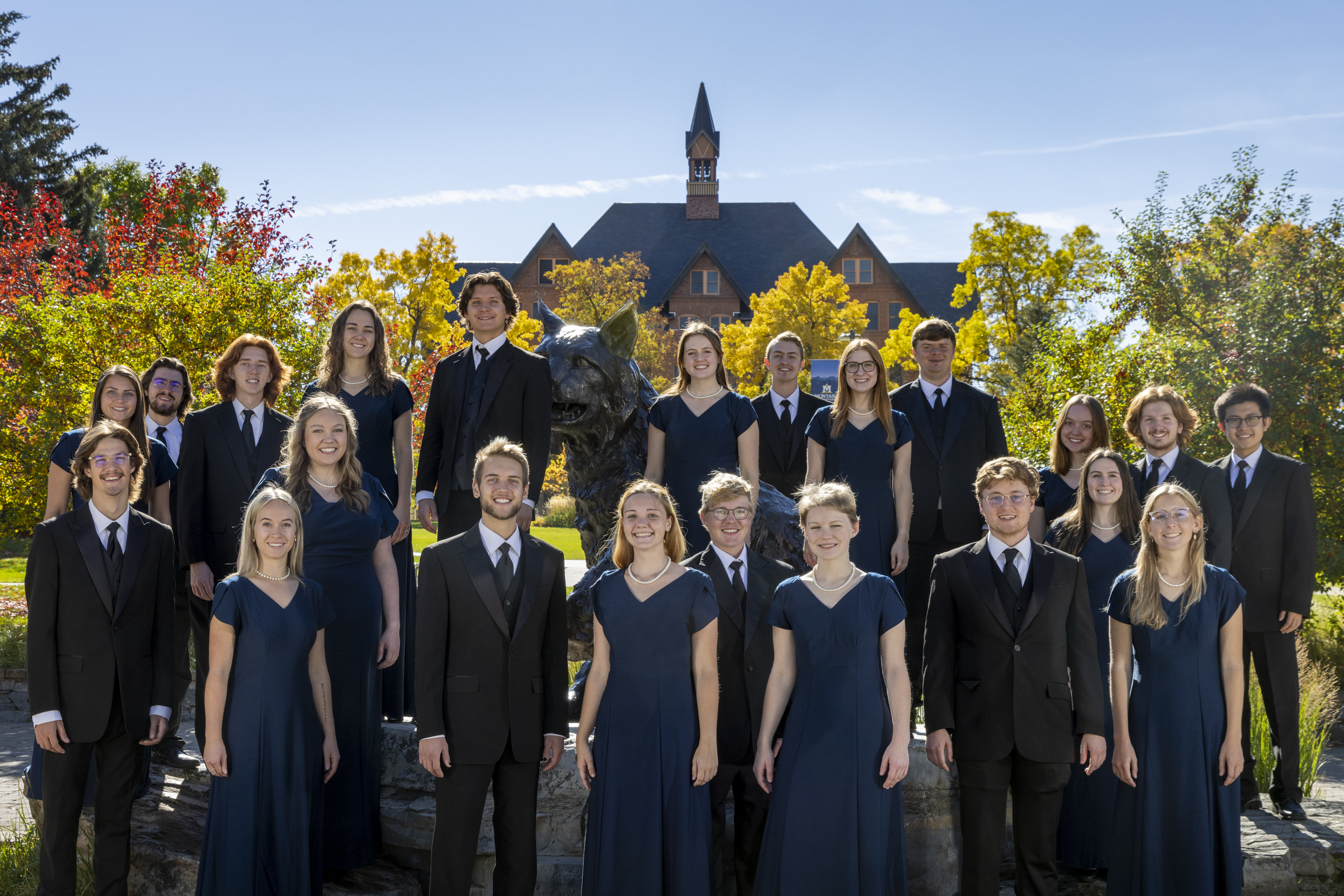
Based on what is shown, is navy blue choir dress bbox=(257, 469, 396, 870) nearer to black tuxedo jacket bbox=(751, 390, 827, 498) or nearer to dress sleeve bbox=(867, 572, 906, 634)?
dress sleeve bbox=(867, 572, 906, 634)

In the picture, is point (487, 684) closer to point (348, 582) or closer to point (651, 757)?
point (651, 757)

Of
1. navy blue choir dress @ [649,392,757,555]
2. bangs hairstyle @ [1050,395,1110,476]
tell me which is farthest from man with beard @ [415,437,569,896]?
bangs hairstyle @ [1050,395,1110,476]

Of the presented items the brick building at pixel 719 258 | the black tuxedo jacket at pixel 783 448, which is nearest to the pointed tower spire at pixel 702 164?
the brick building at pixel 719 258

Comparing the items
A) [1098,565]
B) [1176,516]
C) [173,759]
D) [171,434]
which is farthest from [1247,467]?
[173,759]

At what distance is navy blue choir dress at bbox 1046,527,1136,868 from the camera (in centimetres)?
429

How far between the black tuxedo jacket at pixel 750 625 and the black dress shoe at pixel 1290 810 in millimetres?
3217

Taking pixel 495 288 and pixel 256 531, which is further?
pixel 495 288

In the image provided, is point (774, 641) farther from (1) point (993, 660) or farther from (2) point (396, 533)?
(2) point (396, 533)

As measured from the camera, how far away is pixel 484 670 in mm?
3578

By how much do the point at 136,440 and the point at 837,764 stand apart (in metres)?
3.29

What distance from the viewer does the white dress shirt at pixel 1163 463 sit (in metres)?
4.86

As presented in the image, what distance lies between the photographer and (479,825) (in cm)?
367

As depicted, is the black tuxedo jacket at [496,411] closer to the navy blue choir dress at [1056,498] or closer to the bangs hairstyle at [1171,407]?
the navy blue choir dress at [1056,498]

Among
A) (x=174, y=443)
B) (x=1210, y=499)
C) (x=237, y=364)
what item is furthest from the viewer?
(x=174, y=443)
